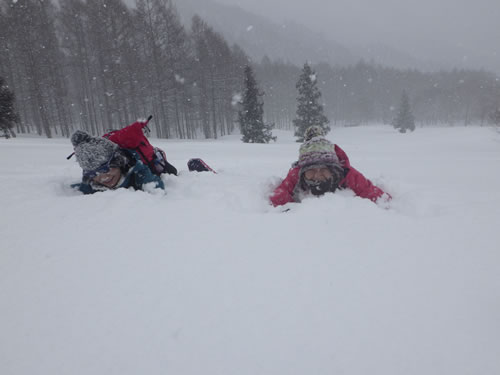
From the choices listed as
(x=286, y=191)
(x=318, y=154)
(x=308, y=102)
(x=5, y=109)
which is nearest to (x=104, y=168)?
(x=286, y=191)

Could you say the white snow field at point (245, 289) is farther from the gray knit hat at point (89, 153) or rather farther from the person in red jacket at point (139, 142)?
the person in red jacket at point (139, 142)

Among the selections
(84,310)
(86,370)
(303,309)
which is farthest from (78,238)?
(303,309)

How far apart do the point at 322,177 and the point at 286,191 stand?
0.40 metres

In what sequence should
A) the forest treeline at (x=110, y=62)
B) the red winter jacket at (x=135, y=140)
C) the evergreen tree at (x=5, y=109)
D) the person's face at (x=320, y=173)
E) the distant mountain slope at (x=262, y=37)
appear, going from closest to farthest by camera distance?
the person's face at (x=320, y=173), the red winter jacket at (x=135, y=140), the evergreen tree at (x=5, y=109), the forest treeline at (x=110, y=62), the distant mountain slope at (x=262, y=37)

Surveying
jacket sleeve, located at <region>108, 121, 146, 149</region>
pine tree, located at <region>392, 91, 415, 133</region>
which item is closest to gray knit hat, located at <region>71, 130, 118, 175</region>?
jacket sleeve, located at <region>108, 121, 146, 149</region>

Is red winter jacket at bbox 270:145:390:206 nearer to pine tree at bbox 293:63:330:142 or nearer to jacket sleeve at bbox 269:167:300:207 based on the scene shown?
jacket sleeve at bbox 269:167:300:207

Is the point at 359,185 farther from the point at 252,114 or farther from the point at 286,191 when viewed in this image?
the point at 252,114

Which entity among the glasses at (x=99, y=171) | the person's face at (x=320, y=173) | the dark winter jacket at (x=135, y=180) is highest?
the glasses at (x=99, y=171)

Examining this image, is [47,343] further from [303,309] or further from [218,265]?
[303,309]

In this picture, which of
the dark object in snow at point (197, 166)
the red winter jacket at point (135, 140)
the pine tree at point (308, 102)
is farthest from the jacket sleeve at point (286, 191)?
the pine tree at point (308, 102)

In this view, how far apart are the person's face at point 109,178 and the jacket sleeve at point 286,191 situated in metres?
1.56

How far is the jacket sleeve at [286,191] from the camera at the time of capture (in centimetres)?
246

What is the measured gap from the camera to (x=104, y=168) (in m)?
2.30

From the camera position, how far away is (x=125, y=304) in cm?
96
